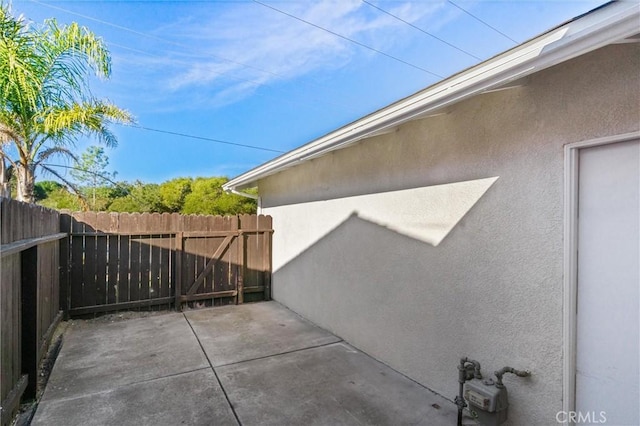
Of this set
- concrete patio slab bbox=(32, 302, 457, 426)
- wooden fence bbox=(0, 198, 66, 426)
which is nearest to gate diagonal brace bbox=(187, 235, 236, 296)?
concrete patio slab bbox=(32, 302, 457, 426)

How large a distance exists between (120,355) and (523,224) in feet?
14.8

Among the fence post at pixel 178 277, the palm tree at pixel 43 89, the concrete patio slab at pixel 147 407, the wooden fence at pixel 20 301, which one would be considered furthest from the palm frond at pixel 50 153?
the concrete patio slab at pixel 147 407

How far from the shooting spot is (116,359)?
385 cm

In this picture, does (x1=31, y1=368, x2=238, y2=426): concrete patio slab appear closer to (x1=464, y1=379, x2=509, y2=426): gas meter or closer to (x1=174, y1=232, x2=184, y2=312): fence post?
(x1=464, y1=379, x2=509, y2=426): gas meter

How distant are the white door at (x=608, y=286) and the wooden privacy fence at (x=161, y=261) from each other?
5584mm

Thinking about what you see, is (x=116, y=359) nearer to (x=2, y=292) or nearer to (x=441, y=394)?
(x=2, y=292)

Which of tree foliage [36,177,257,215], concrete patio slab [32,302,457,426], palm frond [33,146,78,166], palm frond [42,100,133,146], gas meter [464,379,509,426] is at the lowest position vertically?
concrete patio slab [32,302,457,426]

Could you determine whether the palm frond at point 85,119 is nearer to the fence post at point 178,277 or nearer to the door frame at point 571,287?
the fence post at point 178,277

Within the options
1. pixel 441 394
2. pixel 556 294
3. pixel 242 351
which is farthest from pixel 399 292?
pixel 242 351

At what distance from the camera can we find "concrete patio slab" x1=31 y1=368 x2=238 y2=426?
264 cm

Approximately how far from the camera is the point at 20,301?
2.90m

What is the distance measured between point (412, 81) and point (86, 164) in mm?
18346

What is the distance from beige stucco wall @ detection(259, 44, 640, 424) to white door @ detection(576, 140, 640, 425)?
125 millimetres

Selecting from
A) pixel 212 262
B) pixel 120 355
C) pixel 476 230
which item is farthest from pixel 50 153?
pixel 476 230
